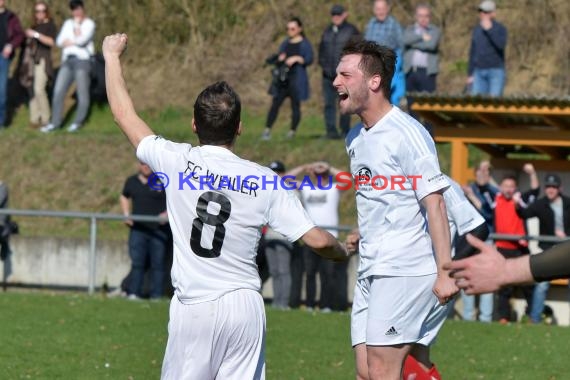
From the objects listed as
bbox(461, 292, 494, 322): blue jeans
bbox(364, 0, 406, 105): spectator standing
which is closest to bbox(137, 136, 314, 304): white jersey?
bbox(461, 292, 494, 322): blue jeans

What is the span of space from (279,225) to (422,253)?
138 cm

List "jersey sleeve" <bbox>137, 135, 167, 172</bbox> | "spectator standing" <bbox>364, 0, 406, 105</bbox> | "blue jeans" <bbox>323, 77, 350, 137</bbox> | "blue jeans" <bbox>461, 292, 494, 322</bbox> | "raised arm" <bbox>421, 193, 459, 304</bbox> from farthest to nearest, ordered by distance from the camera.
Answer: "blue jeans" <bbox>323, 77, 350, 137</bbox>
"spectator standing" <bbox>364, 0, 406, 105</bbox>
"blue jeans" <bbox>461, 292, 494, 322</bbox>
"raised arm" <bbox>421, 193, 459, 304</bbox>
"jersey sleeve" <bbox>137, 135, 167, 172</bbox>

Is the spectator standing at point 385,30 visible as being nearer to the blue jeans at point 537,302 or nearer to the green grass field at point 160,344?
the blue jeans at point 537,302

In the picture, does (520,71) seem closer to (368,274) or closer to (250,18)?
(250,18)

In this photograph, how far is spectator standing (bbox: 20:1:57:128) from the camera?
869 inches

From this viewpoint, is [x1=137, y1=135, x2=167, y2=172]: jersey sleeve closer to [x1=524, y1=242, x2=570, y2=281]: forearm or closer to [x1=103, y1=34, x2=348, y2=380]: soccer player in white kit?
[x1=103, y1=34, x2=348, y2=380]: soccer player in white kit

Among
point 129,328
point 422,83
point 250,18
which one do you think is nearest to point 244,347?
point 129,328

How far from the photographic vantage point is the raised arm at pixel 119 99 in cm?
655

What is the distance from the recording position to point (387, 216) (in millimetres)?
7352

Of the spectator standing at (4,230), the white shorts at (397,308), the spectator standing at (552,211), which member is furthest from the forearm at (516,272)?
the spectator standing at (4,230)

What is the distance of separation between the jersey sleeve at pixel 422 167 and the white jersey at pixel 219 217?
1042 millimetres

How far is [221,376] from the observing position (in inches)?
245

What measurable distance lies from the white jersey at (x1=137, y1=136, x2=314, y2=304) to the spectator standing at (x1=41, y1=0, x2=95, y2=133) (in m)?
14.9

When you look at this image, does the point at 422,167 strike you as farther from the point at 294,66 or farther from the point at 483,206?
the point at 294,66
